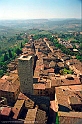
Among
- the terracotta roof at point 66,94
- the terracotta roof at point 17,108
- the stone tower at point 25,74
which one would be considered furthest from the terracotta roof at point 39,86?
the terracotta roof at point 17,108

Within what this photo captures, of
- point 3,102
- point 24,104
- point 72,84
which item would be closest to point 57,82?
point 72,84

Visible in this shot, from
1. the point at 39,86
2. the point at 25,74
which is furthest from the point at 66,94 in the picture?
the point at 25,74

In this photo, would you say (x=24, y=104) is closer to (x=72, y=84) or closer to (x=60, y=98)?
(x=60, y=98)

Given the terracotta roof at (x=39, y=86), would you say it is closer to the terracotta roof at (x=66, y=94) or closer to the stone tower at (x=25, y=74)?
the stone tower at (x=25, y=74)

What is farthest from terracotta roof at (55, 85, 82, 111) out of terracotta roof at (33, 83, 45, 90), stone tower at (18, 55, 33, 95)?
stone tower at (18, 55, 33, 95)

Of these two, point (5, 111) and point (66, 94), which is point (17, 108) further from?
point (66, 94)

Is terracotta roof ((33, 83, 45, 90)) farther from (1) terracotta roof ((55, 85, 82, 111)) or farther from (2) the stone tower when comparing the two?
(1) terracotta roof ((55, 85, 82, 111))

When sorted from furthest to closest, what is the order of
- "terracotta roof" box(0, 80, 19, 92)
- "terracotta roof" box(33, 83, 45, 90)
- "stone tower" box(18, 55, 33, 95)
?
1. "terracotta roof" box(33, 83, 45, 90)
2. "terracotta roof" box(0, 80, 19, 92)
3. "stone tower" box(18, 55, 33, 95)

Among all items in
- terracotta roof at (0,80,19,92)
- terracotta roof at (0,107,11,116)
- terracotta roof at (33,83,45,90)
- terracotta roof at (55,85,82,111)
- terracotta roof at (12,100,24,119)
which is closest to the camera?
terracotta roof at (0,107,11,116)
